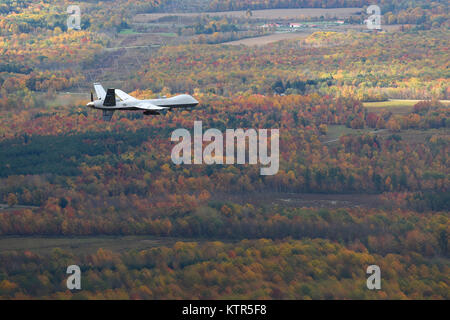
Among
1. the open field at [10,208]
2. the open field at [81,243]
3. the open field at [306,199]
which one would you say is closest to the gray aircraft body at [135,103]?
the open field at [81,243]

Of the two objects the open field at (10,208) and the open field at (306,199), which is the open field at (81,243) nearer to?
the open field at (10,208)

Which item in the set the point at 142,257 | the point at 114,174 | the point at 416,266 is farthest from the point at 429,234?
the point at 114,174

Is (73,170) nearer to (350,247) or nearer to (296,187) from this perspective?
(296,187)

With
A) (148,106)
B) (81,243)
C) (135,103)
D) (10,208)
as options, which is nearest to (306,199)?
(81,243)

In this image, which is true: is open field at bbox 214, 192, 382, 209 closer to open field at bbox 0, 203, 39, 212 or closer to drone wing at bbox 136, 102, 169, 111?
open field at bbox 0, 203, 39, 212

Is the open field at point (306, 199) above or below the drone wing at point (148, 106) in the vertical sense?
below

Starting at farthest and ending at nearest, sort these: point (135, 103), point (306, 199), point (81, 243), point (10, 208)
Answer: point (306, 199)
point (10, 208)
point (81, 243)
point (135, 103)

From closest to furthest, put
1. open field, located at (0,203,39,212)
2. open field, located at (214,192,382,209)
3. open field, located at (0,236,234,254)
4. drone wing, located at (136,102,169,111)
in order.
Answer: drone wing, located at (136,102,169,111)
open field, located at (0,236,234,254)
open field, located at (0,203,39,212)
open field, located at (214,192,382,209)

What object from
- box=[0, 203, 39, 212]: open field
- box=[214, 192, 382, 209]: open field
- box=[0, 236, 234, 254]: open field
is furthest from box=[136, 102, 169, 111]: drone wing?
box=[214, 192, 382, 209]: open field

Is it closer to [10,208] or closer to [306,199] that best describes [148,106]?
[10,208]
